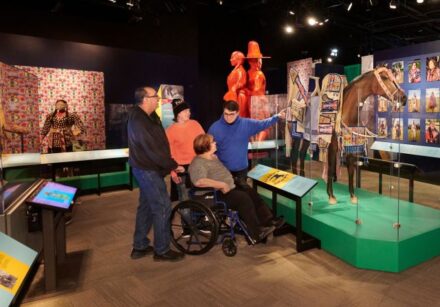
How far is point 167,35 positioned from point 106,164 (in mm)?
2966

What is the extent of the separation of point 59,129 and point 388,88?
5.19 m

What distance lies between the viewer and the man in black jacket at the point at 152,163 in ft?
10.2

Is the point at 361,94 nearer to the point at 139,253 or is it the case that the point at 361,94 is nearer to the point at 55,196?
the point at 139,253

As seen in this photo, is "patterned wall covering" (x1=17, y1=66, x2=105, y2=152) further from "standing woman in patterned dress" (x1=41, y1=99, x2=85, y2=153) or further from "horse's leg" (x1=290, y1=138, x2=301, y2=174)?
"horse's leg" (x1=290, y1=138, x2=301, y2=174)

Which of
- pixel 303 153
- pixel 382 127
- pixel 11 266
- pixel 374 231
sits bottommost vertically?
pixel 374 231

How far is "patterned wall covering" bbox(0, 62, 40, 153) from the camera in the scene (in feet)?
10.3

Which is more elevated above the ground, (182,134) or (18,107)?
(18,107)

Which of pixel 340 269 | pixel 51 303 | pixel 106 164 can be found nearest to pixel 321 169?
pixel 340 269

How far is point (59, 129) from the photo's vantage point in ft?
20.9

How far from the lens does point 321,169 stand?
13.7 feet

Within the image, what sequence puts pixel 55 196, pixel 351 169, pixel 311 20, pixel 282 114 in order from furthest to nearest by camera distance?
pixel 311 20 → pixel 351 169 → pixel 282 114 → pixel 55 196

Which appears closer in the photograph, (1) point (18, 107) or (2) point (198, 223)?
(2) point (198, 223)

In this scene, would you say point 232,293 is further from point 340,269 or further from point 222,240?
point 340,269

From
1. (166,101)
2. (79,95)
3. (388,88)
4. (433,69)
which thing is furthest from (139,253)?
(433,69)
